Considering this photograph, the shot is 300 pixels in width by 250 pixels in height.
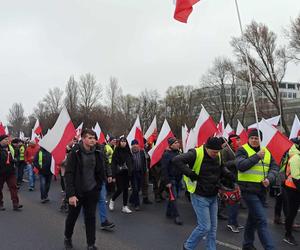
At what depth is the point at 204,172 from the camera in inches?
207

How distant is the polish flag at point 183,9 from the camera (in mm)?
6629

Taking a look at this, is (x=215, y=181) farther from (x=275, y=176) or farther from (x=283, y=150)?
(x=283, y=150)

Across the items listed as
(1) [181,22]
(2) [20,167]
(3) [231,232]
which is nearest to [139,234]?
(3) [231,232]

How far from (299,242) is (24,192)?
335 inches

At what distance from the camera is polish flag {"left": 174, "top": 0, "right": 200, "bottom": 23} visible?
6.63m

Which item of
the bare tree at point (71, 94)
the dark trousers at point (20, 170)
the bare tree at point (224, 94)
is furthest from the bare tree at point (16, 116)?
the dark trousers at point (20, 170)

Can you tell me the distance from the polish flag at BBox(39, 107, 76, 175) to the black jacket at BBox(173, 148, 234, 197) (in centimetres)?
363

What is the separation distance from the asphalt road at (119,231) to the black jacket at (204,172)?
4.30 feet

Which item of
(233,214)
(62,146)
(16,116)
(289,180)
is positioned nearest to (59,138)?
(62,146)

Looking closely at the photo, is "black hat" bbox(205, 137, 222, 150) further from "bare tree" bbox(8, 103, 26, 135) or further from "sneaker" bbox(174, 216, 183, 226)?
"bare tree" bbox(8, 103, 26, 135)

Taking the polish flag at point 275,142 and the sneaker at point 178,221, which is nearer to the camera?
the polish flag at point 275,142

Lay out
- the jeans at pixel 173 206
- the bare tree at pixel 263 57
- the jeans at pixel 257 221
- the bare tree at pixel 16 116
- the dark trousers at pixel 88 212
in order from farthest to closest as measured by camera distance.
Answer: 1. the bare tree at pixel 16 116
2. the bare tree at pixel 263 57
3. the jeans at pixel 173 206
4. the dark trousers at pixel 88 212
5. the jeans at pixel 257 221

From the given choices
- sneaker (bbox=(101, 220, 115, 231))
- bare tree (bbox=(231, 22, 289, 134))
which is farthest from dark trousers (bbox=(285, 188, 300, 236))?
bare tree (bbox=(231, 22, 289, 134))

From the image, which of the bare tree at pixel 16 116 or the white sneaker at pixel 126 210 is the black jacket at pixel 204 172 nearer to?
the white sneaker at pixel 126 210
